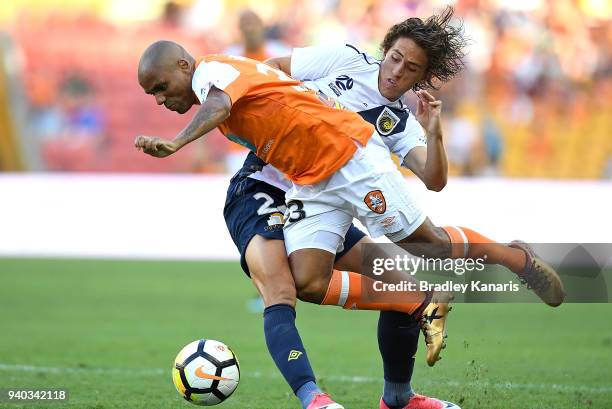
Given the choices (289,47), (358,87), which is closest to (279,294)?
(358,87)

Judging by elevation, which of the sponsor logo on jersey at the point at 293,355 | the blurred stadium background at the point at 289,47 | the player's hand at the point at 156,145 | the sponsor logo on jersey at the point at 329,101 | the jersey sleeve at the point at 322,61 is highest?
the blurred stadium background at the point at 289,47

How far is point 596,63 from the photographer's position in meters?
15.8

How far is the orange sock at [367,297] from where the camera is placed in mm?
4941

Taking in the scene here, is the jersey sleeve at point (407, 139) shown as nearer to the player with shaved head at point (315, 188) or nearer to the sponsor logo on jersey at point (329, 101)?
the player with shaved head at point (315, 188)

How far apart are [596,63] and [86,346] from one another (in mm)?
11163

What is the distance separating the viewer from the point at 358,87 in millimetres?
5336

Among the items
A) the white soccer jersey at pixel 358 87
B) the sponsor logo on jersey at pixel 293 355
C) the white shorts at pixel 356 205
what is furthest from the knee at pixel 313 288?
the white soccer jersey at pixel 358 87

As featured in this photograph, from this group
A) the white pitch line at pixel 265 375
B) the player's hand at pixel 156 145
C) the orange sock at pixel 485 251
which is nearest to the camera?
the player's hand at pixel 156 145

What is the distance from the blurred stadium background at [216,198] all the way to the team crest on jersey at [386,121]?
1.24m

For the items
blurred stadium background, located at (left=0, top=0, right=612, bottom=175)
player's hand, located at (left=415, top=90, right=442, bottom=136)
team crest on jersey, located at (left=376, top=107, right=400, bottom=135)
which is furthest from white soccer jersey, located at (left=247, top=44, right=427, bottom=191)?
blurred stadium background, located at (left=0, top=0, right=612, bottom=175)

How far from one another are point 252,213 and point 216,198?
7795 mm

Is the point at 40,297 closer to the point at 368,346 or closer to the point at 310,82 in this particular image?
the point at 368,346

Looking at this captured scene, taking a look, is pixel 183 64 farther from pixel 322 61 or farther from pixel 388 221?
pixel 388 221

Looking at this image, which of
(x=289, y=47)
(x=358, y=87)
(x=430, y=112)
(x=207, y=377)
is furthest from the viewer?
(x=289, y=47)
